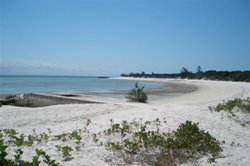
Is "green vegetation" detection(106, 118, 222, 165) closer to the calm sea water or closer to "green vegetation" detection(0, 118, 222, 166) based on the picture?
"green vegetation" detection(0, 118, 222, 166)

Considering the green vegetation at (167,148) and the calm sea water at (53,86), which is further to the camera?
the calm sea water at (53,86)

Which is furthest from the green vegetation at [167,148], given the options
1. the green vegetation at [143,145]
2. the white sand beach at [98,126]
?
the white sand beach at [98,126]

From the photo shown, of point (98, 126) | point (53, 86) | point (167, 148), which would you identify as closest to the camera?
point (167, 148)

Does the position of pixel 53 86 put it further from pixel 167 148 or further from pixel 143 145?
pixel 167 148

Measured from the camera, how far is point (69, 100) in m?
11.2

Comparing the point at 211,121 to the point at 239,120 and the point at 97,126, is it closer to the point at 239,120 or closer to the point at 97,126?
the point at 239,120

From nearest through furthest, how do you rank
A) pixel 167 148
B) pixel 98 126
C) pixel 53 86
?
pixel 167 148
pixel 98 126
pixel 53 86

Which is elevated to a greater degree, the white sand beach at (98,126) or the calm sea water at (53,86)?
the white sand beach at (98,126)

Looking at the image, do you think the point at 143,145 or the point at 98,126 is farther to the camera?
the point at 98,126

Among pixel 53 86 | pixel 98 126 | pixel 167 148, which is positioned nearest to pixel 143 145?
pixel 167 148

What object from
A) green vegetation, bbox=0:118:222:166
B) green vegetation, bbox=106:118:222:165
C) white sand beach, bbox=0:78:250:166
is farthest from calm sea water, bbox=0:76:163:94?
green vegetation, bbox=106:118:222:165

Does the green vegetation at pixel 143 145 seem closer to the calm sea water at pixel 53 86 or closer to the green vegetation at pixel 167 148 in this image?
the green vegetation at pixel 167 148

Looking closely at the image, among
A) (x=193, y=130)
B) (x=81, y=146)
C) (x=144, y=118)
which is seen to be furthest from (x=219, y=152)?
(x=81, y=146)

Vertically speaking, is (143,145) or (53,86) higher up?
(143,145)
